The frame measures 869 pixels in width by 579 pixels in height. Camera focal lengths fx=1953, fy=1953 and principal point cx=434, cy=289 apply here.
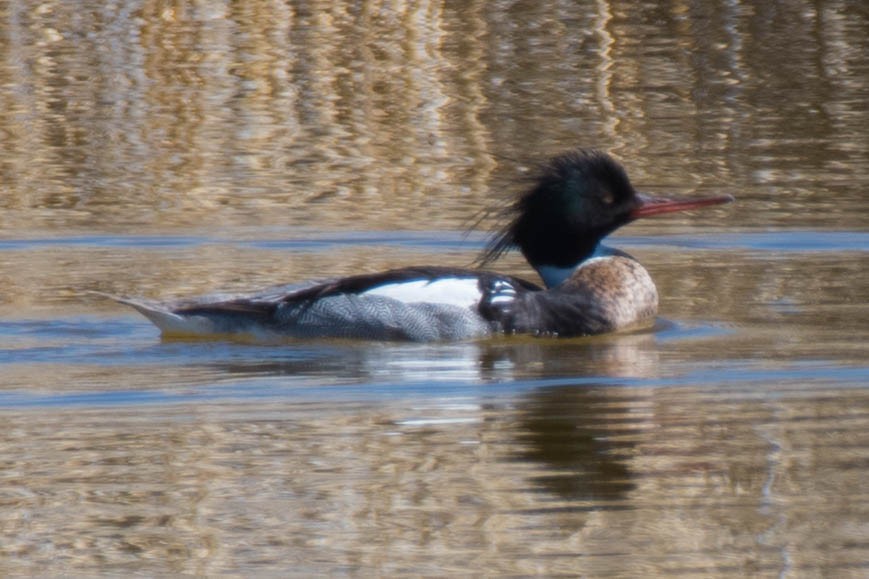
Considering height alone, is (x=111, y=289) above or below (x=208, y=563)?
below

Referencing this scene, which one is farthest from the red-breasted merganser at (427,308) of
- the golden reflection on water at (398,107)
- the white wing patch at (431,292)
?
the golden reflection on water at (398,107)

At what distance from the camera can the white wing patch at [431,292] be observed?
8945 mm

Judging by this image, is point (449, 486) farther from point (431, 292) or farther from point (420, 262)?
point (420, 262)

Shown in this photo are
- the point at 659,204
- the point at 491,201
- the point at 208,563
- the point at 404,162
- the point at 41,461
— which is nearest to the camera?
the point at 208,563

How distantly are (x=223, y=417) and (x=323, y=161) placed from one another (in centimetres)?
656

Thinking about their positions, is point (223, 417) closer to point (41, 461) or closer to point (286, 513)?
point (41, 461)

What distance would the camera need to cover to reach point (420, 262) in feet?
35.7

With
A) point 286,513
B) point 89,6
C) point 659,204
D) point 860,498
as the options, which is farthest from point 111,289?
point 89,6

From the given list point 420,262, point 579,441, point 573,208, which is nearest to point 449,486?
point 579,441

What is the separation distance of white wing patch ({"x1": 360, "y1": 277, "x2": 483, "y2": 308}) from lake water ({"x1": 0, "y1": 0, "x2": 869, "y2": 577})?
0.25 meters

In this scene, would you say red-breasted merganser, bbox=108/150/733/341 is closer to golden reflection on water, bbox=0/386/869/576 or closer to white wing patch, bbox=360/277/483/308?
white wing patch, bbox=360/277/483/308

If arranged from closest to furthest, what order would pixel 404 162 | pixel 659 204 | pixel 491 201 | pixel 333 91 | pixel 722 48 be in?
pixel 659 204
pixel 491 201
pixel 404 162
pixel 333 91
pixel 722 48

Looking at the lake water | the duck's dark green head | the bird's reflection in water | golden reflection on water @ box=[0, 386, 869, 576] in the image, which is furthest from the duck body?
golden reflection on water @ box=[0, 386, 869, 576]

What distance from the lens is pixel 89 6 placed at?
17641 mm
